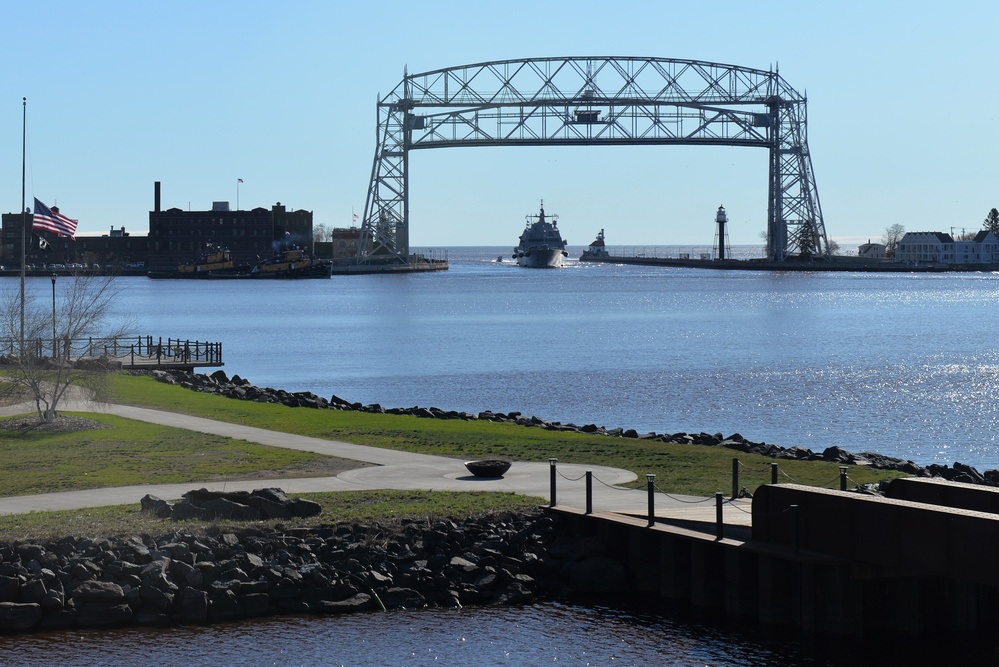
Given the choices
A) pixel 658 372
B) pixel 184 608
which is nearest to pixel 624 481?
pixel 184 608

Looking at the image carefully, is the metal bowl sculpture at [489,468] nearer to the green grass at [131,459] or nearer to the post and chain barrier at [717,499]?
the post and chain barrier at [717,499]

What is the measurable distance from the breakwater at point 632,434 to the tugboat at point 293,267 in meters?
144

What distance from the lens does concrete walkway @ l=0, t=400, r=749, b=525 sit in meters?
19.7

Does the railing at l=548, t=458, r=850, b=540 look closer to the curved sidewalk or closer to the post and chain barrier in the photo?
the post and chain barrier

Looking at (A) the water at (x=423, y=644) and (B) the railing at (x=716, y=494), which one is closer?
(A) the water at (x=423, y=644)

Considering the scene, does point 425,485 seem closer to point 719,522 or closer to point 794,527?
point 719,522

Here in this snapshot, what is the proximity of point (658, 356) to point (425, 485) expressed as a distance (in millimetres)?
45222

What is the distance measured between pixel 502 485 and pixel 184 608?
6.10m

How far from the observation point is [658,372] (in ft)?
188

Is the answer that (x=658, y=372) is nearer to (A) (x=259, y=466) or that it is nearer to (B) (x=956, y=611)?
(A) (x=259, y=466)

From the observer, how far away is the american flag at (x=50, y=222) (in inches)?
1640

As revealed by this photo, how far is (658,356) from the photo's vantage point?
217 feet

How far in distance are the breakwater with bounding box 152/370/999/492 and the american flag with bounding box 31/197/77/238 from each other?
5.15m

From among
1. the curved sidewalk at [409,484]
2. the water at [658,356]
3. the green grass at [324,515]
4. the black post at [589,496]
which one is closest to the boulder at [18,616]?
the green grass at [324,515]
